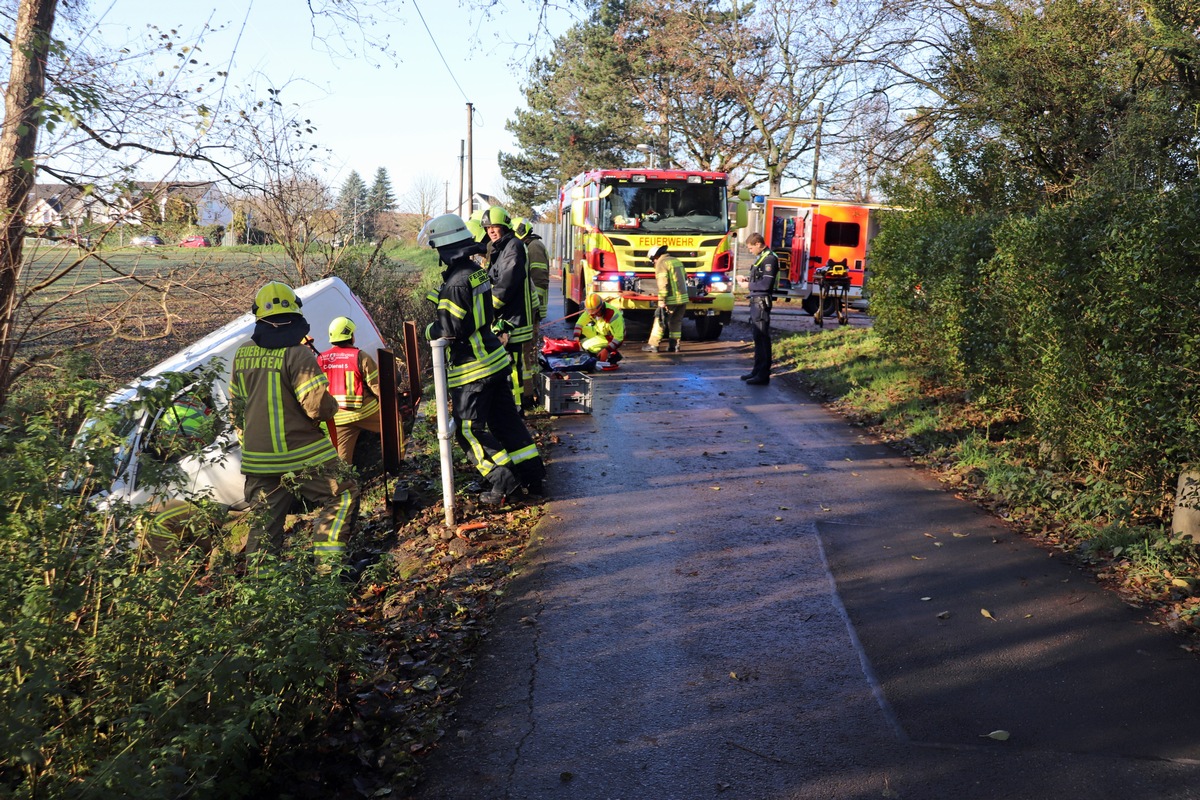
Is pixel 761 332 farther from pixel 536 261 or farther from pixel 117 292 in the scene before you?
pixel 117 292

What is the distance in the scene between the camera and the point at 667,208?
57.0ft

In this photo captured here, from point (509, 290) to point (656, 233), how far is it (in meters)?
9.47

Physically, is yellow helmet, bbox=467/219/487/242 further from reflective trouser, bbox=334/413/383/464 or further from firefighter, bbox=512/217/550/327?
reflective trouser, bbox=334/413/383/464

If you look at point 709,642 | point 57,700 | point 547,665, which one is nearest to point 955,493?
point 709,642

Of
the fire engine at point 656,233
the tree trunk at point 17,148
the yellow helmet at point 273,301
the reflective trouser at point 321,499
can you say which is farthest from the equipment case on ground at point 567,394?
the fire engine at point 656,233

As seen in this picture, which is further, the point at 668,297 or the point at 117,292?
the point at 668,297

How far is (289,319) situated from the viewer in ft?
19.7

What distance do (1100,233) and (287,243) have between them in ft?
34.0

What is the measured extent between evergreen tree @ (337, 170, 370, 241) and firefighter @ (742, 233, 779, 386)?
575 centimetres

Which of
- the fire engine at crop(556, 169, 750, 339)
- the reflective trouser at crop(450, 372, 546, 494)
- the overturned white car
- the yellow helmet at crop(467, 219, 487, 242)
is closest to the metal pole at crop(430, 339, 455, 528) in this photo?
the reflective trouser at crop(450, 372, 546, 494)

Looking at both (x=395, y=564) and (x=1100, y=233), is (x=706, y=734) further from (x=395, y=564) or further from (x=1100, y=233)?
(x=1100, y=233)

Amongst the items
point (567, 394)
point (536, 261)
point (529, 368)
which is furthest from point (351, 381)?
point (536, 261)

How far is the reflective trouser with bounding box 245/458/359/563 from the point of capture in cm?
605

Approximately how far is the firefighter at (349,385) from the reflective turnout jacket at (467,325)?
3.82 ft
